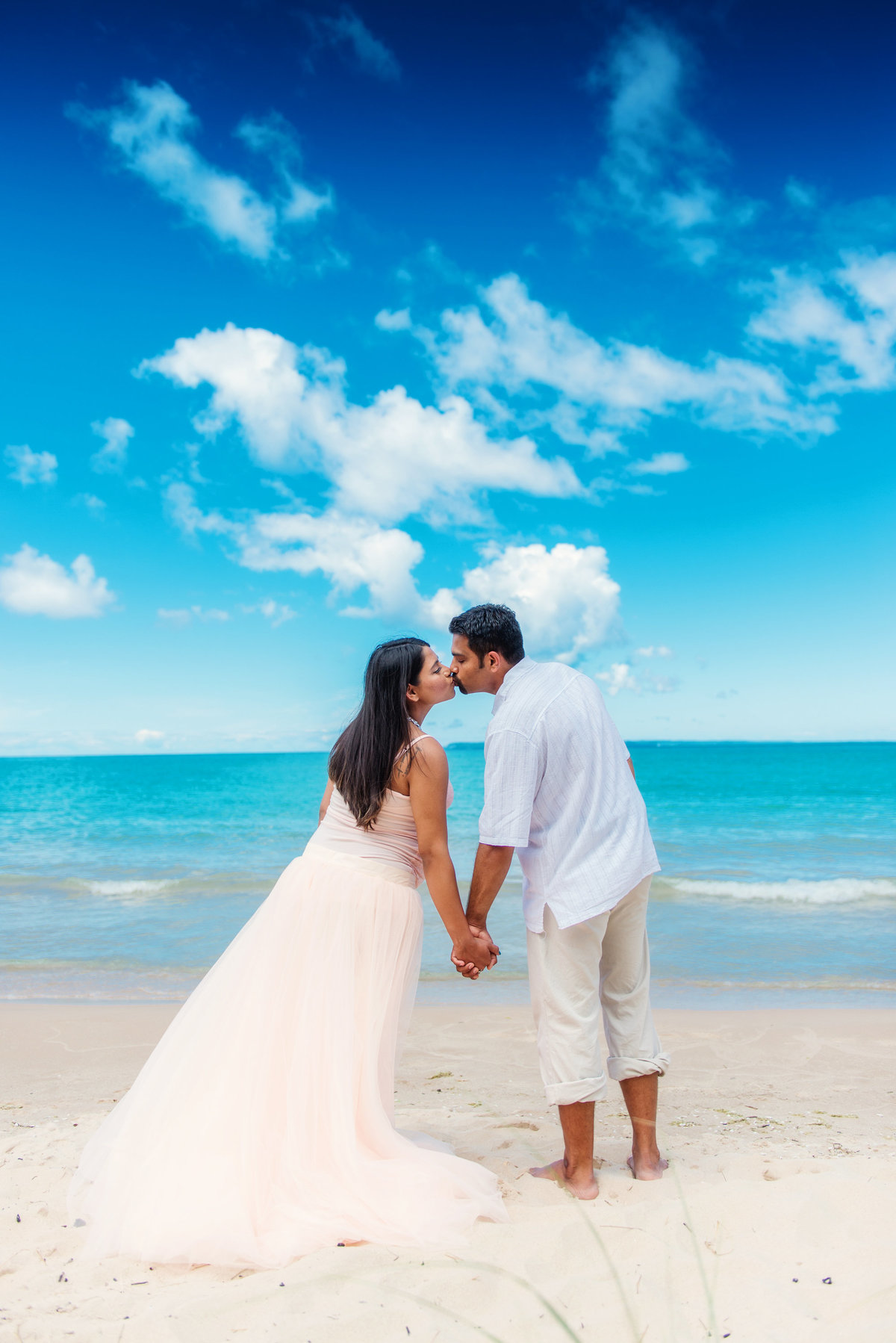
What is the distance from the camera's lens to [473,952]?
332 cm

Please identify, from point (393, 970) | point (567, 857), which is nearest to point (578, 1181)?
point (393, 970)

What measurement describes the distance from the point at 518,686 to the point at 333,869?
A: 1025mm

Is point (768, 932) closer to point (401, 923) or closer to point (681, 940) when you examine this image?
point (681, 940)

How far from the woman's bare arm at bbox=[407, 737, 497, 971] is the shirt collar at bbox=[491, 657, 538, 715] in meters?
0.31

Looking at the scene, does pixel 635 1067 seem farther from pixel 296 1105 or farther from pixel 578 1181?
pixel 296 1105

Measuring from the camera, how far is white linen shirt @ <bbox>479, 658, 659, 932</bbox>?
10.4 ft

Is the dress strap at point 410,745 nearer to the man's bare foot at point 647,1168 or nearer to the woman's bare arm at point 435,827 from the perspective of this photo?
the woman's bare arm at point 435,827

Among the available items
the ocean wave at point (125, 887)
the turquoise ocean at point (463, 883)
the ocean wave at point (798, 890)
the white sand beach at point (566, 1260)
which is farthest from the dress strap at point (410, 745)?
the ocean wave at point (125, 887)

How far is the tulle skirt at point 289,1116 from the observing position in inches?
113

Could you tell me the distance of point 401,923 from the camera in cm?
338

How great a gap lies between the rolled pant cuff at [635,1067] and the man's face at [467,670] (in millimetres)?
1599

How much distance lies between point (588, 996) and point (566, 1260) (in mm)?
853

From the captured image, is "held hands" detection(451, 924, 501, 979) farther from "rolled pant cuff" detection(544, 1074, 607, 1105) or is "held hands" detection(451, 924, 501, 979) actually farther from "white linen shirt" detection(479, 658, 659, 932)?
"rolled pant cuff" detection(544, 1074, 607, 1105)

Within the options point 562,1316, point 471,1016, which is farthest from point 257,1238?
point 471,1016
